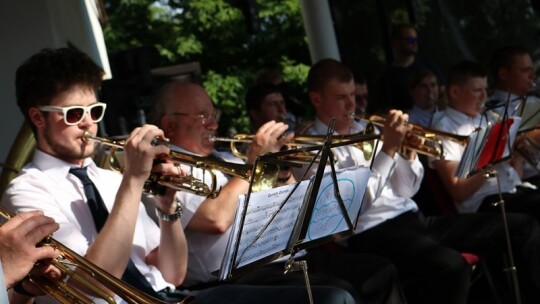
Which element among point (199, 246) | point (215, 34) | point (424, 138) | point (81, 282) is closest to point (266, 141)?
point (199, 246)

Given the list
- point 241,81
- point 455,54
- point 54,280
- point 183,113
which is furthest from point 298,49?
point 54,280

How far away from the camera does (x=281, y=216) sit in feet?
10.1

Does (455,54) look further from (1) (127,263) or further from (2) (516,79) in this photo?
(1) (127,263)

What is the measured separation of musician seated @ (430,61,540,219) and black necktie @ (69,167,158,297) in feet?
8.71

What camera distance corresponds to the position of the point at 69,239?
3.41 m

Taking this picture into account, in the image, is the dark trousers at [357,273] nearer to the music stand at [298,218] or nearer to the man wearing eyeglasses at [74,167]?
the man wearing eyeglasses at [74,167]

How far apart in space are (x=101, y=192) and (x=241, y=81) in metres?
21.5

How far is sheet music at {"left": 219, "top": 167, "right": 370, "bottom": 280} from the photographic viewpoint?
9.50ft

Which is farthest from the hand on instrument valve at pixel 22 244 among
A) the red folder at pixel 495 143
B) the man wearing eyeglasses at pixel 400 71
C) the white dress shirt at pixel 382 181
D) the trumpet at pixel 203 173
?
the man wearing eyeglasses at pixel 400 71

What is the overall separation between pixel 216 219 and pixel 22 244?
140 cm

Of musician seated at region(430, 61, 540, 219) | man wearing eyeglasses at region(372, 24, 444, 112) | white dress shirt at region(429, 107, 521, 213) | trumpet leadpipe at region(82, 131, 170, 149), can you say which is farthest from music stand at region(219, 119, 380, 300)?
man wearing eyeglasses at region(372, 24, 444, 112)

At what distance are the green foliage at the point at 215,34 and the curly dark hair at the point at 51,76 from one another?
21432mm

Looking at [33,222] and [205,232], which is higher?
[33,222]

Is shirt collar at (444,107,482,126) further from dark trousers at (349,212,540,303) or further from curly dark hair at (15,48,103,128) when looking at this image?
curly dark hair at (15,48,103,128)
